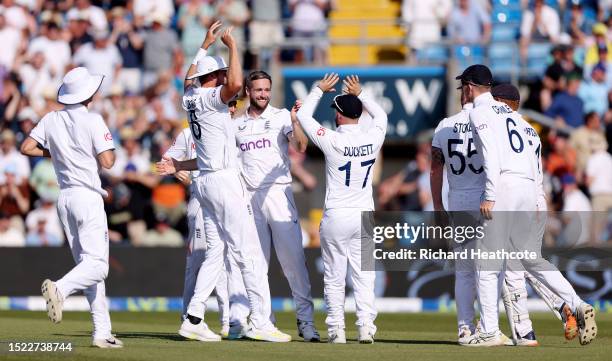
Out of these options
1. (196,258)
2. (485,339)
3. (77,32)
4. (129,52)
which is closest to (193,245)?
(196,258)

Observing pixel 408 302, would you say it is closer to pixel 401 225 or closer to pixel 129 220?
pixel 401 225

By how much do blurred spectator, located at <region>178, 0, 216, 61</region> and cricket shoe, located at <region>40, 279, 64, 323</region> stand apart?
13685mm

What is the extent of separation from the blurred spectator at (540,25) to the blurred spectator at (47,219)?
27.8ft

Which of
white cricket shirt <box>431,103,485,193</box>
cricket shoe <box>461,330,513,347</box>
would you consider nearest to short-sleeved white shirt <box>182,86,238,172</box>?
white cricket shirt <box>431,103,485,193</box>

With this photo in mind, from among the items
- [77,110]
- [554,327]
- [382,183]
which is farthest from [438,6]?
[77,110]

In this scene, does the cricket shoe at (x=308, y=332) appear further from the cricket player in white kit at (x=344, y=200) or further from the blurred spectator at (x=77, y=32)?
the blurred spectator at (x=77, y=32)

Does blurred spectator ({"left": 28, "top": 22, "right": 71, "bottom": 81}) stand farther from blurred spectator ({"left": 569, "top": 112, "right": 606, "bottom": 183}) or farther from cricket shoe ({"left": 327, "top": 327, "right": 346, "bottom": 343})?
cricket shoe ({"left": 327, "top": 327, "right": 346, "bottom": 343})

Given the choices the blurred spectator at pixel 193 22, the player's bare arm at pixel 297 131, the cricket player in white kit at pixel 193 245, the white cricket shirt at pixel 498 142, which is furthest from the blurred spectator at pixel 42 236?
the white cricket shirt at pixel 498 142

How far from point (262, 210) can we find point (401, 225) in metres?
7.44

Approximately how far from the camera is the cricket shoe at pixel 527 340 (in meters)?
13.3

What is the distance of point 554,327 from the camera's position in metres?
16.6

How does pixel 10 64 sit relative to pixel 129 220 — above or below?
above

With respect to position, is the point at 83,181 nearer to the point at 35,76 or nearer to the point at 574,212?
the point at 574,212

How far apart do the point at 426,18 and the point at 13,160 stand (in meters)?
7.61
